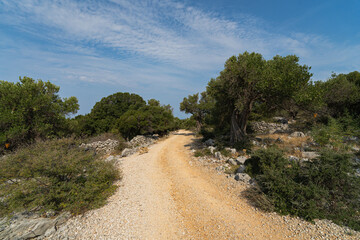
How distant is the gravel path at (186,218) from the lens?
16.0 feet

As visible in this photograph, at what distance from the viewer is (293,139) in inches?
588

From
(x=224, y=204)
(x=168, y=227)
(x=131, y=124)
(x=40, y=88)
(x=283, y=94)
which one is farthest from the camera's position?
(x=131, y=124)

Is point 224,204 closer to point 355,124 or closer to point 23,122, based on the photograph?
point 23,122

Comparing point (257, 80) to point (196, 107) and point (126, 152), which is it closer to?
point (126, 152)

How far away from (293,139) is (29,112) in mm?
25957

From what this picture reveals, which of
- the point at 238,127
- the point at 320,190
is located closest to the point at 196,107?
the point at 238,127

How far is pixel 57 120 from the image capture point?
16.7 metres

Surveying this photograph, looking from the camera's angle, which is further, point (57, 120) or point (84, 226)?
point (57, 120)

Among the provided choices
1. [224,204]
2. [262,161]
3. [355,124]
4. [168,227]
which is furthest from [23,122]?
[355,124]

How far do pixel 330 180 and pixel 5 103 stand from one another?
23.3 metres

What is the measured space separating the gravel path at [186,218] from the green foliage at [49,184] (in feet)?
2.47

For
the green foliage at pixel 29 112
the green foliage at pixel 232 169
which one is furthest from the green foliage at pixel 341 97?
the green foliage at pixel 29 112

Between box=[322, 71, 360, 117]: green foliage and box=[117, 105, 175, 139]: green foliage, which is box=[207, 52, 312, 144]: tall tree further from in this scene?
box=[117, 105, 175, 139]: green foliage

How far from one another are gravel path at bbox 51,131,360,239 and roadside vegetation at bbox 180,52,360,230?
60 cm
